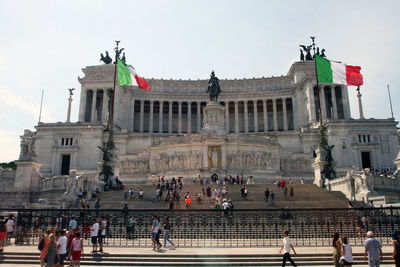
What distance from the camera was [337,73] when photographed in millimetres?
36188

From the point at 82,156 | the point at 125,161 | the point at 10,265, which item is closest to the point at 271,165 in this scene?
the point at 125,161

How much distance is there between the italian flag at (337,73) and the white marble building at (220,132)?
50.1 ft

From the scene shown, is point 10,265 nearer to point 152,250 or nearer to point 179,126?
point 152,250

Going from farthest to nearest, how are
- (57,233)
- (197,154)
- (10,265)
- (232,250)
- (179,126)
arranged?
1. (179,126)
2. (197,154)
3. (232,250)
4. (10,265)
5. (57,233)

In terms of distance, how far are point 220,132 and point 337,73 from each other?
57.9 feet

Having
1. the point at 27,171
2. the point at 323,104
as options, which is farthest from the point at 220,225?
the point at 323,104

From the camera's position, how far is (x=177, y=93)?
3093 inches

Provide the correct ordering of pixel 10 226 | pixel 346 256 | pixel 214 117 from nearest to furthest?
pixel 346 256 < pixel 10 226 < pixel 214 117

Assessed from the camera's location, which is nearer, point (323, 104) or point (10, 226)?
point (10, 226)

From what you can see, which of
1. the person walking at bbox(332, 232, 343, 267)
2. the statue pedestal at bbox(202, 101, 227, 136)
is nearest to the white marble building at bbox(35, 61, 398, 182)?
the statue pedestal at bbox(202, 101, 227, 136)

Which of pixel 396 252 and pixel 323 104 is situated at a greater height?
pixel 323 104

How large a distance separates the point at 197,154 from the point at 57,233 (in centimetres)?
3426

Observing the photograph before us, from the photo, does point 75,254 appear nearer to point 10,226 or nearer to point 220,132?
point 10,226

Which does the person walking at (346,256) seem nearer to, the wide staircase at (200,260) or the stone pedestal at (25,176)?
the wide staircase at (200,260)
